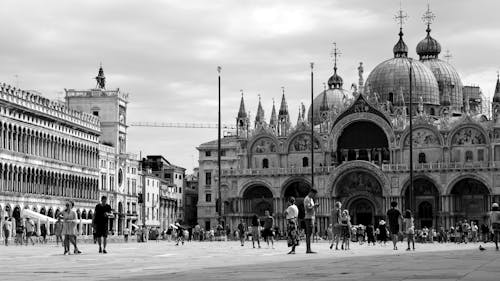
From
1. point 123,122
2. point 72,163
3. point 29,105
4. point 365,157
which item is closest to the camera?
point 29,105

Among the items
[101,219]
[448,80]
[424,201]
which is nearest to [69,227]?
[101,219]

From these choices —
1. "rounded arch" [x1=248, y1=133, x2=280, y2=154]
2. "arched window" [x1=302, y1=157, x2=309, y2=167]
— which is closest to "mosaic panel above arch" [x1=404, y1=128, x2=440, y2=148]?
"arched window" [x1=302, y1=157, x2=309, y2=167]

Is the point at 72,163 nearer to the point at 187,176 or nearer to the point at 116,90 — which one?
the point at 116,90

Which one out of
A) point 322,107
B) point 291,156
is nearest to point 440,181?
point 291,156

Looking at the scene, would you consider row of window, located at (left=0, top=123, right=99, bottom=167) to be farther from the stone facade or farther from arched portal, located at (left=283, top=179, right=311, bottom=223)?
arched portal, located at (left=283, top=179, right=311, bottom=223)

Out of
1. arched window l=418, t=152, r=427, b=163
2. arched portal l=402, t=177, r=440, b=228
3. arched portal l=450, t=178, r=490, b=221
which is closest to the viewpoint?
arched portal l=450, t=178, r=490, b=221

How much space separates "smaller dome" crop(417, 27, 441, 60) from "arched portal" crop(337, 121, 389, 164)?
23803 millimetres

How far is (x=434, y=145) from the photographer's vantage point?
3984 inches

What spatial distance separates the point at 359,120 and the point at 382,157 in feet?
15.5

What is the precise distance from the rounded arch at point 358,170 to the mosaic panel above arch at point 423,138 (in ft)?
14.0

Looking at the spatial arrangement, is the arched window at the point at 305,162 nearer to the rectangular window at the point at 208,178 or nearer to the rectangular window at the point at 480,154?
the rectangular window at the point at 480,154

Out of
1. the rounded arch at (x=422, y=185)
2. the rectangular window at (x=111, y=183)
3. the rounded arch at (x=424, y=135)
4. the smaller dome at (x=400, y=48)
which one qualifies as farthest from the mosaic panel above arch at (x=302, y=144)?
the rectangular window at (x=111, y=183)

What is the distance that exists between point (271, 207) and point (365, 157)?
12.1 metres

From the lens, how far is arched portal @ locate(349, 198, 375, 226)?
4090 inches
